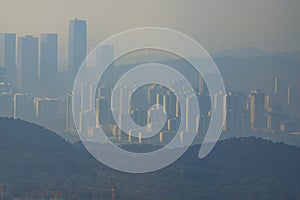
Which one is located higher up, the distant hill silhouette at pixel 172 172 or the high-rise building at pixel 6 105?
the high-rise building at pixel 6 105

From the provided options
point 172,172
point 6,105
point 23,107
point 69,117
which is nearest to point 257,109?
point 172,172

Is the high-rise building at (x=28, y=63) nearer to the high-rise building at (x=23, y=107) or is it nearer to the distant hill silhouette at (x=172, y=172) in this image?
the high-rise building at (x=23, y=107)

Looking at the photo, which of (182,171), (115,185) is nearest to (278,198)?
(182,171)

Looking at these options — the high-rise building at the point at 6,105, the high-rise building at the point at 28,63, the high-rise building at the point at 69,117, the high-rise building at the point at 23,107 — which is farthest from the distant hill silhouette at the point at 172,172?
the high-rise building at the point at 28,63

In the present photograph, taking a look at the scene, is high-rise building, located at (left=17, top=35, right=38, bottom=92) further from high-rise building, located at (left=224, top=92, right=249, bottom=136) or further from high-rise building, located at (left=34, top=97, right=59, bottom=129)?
high-rise building, located at (left=224, top=92, right=249, bottom=136)

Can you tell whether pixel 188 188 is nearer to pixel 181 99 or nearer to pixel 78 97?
pixel 181 99

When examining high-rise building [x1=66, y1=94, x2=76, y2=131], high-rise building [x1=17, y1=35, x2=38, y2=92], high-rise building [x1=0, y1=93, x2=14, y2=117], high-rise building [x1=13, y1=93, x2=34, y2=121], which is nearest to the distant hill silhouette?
high-rise building [x1=66, y1=94, x2=76, y2=131]
